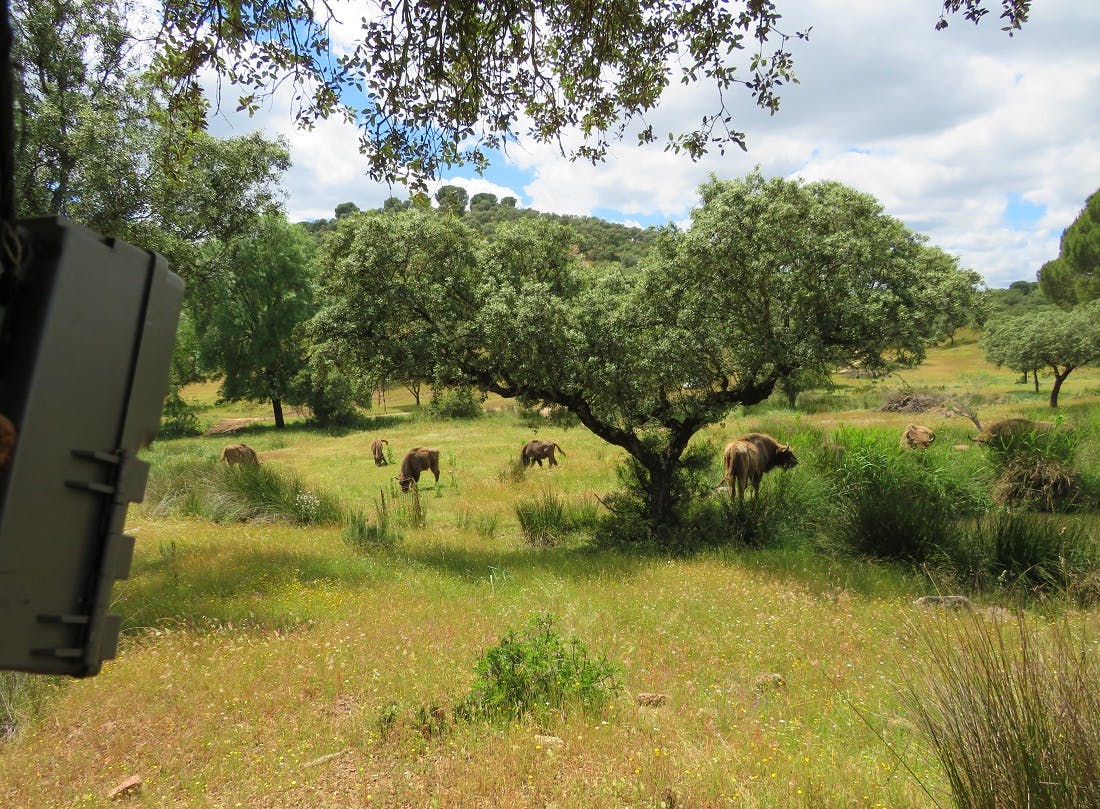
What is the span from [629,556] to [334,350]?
7.64 meters

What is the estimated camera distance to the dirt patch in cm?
4416

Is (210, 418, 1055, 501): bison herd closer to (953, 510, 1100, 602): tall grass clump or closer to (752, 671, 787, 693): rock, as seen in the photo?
→ (953, 510, 1100, 602): tall grass clump

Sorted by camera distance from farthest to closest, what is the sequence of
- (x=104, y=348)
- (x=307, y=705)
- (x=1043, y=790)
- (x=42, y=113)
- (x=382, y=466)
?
(x=382, y=466) → (x=42, y=113) → (x=307, y=705) → (x=1043, y=790) → (x=104, y=348)

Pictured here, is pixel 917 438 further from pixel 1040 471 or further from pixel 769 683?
pixel 769 683

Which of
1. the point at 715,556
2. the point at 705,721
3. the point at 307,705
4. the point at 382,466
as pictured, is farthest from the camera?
the point at 382,466

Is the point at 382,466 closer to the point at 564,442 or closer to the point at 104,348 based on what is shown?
the point at 564,442

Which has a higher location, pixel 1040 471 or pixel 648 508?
Result: pixel 1040 471

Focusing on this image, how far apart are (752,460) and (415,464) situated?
1111 centimetres

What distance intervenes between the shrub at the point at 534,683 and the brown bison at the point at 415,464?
15.0 meters

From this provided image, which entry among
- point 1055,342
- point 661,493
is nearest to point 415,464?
point 661,493

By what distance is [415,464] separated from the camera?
20672mm

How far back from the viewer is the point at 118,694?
223 inches

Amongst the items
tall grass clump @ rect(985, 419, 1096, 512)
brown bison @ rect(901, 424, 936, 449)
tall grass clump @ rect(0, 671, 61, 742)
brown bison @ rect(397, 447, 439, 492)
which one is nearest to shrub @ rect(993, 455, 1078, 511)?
tall grass clump @ rect(985, 419, 1096, 512)

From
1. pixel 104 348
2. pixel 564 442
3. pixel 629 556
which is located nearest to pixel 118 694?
pixel 104 348
